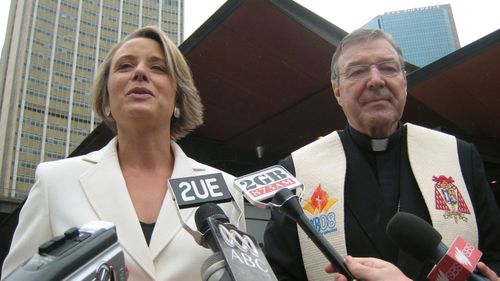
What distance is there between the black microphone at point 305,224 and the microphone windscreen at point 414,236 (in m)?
0.28

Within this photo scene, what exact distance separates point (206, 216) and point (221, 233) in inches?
3.9

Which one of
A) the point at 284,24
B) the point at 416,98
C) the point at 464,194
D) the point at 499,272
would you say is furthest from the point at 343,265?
the point at 416,98

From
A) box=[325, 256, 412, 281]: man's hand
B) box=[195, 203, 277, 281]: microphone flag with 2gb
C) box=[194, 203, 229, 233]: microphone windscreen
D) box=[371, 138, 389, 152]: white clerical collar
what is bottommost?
box=[325, 256, 412, 281]: man's hand

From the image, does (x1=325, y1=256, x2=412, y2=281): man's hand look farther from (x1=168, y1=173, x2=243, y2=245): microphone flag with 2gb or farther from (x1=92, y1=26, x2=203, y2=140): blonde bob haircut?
(x1=92, y1=26, x2=203, y2=140): blonde bob haircut

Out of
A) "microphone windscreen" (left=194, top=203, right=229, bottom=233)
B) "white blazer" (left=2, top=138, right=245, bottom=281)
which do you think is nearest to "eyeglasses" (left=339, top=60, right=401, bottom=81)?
"white blazer" (left=2, top=138, right=245, bottom=281)

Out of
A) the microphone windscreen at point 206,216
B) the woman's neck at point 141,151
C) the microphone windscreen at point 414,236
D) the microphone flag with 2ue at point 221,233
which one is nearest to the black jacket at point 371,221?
the microphone windscreen at point 414,236

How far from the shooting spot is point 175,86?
6.56 ft

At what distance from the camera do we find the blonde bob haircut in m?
2.01

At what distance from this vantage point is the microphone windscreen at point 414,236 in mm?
1212

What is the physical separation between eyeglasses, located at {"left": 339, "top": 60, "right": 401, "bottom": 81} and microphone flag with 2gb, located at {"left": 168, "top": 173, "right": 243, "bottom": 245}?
3.42ft

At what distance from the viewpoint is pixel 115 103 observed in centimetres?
187

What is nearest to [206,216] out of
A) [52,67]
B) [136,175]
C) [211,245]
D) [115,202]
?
[211,245]

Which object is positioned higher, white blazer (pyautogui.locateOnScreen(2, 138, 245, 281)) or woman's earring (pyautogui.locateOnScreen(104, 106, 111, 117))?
woman's earring (pyautogui.locateOnScreen(104, 106, 111, 117))

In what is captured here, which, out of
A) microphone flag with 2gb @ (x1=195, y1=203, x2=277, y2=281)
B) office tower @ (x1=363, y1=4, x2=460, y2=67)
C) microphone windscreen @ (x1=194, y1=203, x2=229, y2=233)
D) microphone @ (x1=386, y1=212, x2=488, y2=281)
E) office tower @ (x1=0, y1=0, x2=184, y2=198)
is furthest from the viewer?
office tower @ (x1=0, y1=0, x2=184, y2=198)
